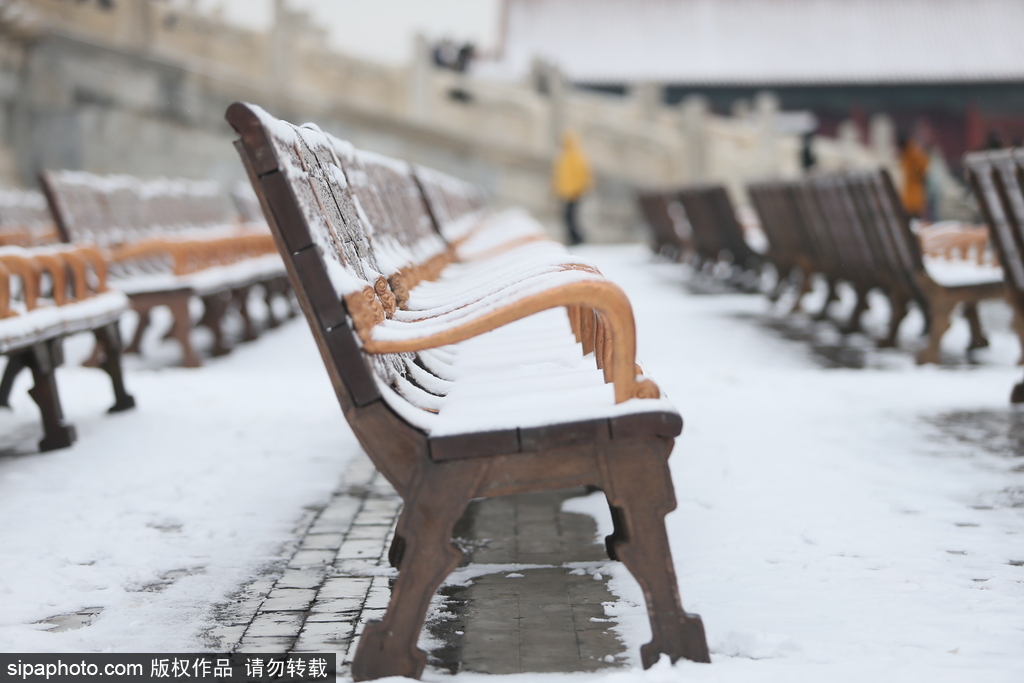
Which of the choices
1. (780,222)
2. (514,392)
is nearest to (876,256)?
(780,222)

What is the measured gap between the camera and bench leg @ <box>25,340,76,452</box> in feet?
15.8

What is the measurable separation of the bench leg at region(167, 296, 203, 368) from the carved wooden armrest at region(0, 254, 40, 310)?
2259mm

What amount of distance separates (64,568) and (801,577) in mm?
1983

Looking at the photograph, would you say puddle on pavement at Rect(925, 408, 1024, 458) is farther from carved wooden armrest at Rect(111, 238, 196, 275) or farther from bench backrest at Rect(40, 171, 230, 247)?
bench backrest at Rect(40, 171, 230, 247)

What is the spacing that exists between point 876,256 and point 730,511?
3.92 m

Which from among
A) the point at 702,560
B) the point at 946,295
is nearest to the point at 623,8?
the point at 946,295

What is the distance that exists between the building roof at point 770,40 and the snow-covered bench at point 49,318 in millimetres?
31171

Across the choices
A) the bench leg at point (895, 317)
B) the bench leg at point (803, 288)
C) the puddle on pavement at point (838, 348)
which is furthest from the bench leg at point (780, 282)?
the bench leg at point (895, 317)

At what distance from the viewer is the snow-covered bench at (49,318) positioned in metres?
4.50

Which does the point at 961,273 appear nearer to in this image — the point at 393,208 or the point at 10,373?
the point at 393,208

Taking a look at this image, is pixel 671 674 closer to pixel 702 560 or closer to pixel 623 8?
pixel 702 560

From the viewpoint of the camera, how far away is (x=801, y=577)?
3.12 metres

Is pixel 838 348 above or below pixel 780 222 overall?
below

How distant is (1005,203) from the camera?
541 cm
